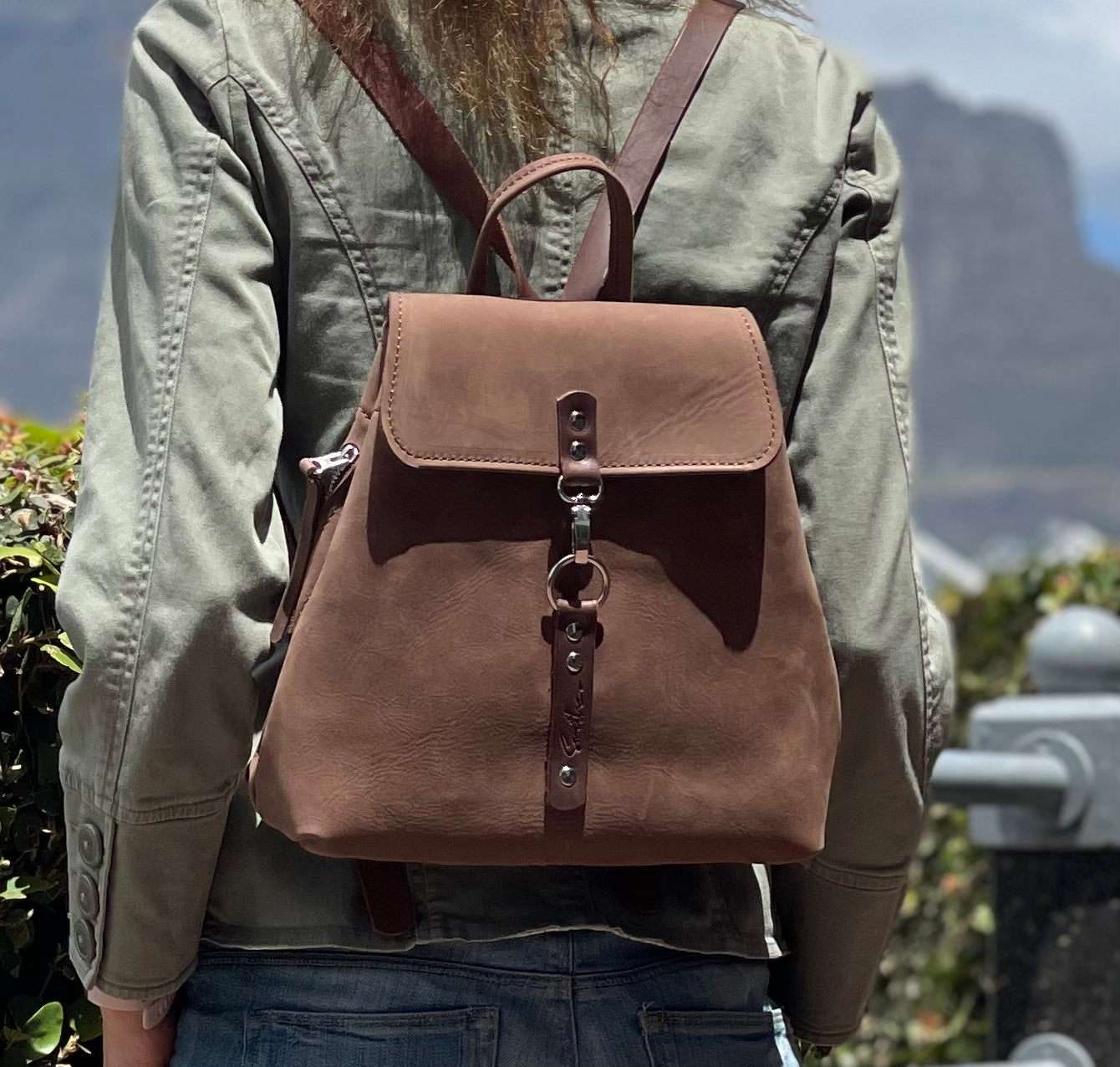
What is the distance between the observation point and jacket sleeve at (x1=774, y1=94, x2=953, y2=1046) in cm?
142

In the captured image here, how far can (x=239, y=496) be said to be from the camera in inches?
50.7

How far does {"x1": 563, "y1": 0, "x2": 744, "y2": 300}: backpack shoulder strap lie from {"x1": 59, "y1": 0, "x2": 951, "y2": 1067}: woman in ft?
0.07

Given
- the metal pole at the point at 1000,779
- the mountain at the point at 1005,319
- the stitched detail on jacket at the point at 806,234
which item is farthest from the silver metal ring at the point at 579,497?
the mountain at the point at 1005,319

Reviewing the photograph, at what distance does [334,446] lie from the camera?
1380 millimetres

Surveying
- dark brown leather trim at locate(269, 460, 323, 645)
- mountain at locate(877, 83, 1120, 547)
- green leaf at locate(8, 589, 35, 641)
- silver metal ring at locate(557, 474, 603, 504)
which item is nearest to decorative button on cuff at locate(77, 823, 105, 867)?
dark brown leather trim at locate(269, 460, 323, 645)

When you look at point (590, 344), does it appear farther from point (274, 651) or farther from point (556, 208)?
point (274, 651)

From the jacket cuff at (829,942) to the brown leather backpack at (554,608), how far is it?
22 cm

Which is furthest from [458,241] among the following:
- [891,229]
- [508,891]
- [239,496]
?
[508,891]

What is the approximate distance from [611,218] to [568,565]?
307mm

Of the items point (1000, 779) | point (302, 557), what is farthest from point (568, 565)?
point (1000, 779)

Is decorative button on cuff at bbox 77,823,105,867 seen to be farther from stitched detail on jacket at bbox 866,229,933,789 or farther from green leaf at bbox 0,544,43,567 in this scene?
stitched detail on jacket at bbox 866,229,933,789

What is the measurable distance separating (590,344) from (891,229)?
415mm

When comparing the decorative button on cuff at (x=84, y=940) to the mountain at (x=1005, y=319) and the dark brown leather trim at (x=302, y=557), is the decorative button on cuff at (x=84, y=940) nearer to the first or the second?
the dark brown leather trim at (x=302, y=557)

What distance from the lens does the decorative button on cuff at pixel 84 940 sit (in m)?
1.36
